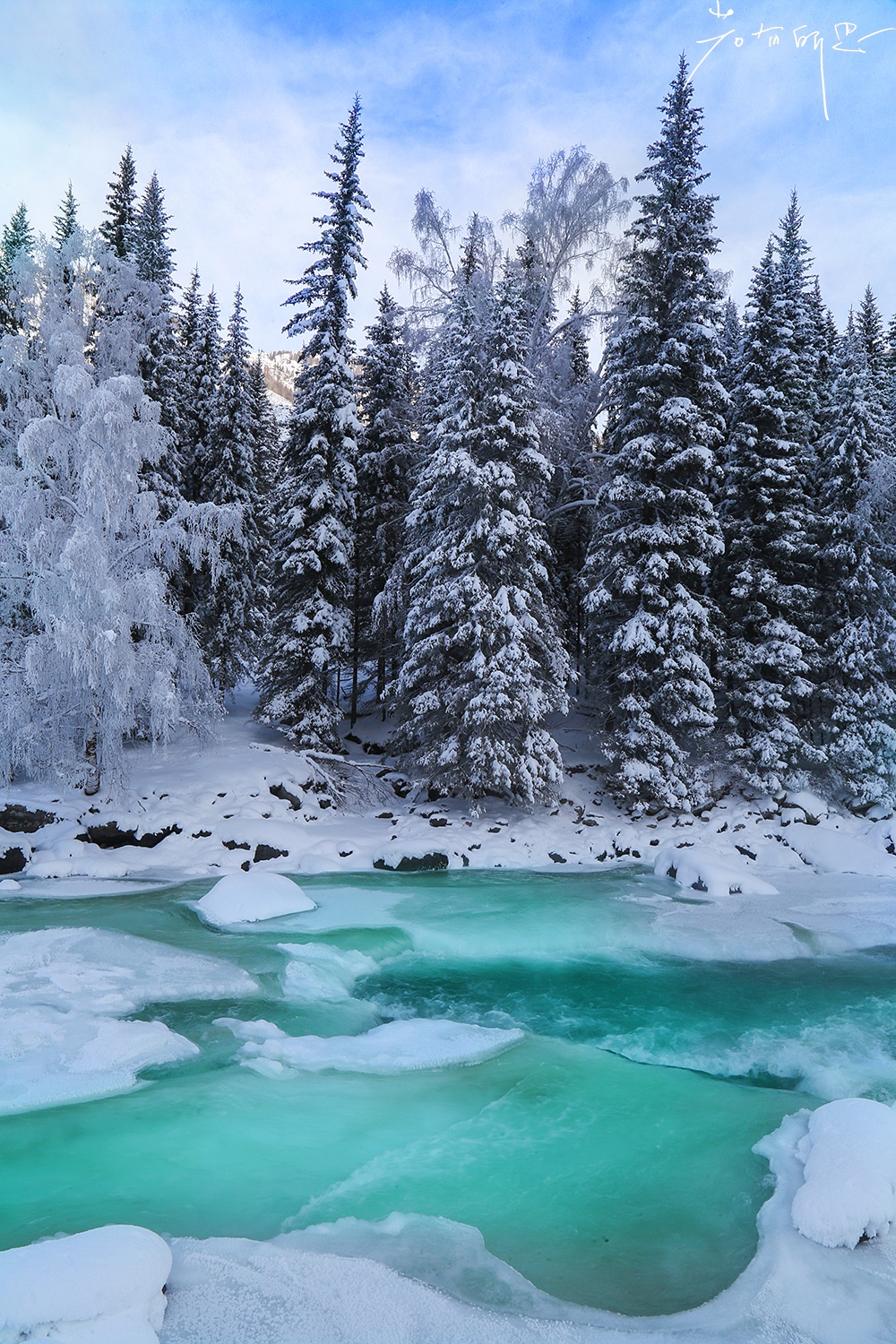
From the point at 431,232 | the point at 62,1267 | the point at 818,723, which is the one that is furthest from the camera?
the point at 431,232

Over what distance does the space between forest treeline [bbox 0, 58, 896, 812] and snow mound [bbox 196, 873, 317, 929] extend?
412 cm

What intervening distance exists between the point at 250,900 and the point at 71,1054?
5566mm

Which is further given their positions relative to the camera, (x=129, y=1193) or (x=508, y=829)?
(x=508, y=829)

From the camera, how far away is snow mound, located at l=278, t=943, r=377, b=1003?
369 inches

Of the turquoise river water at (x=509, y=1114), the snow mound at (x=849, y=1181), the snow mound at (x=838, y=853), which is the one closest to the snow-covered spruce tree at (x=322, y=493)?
the turquoise river water at (x=509, y=1114)

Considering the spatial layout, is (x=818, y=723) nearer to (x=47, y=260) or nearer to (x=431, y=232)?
(x=431, y=232)

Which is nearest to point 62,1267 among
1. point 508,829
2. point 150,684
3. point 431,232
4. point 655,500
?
point 150,684

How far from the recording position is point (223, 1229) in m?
4.97

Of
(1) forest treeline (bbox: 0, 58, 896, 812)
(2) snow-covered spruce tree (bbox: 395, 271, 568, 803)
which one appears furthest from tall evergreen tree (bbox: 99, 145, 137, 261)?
(2) snow-covered spruce tree (bbox: 395, 271, 568, 803)

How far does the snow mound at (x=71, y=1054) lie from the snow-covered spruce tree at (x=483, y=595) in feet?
36.8

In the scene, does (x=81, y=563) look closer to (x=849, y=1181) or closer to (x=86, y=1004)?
(x=86, y=1004)

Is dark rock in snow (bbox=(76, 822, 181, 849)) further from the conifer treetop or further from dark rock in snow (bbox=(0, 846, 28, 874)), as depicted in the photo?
the conifer treetop

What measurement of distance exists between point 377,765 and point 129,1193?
16.8m

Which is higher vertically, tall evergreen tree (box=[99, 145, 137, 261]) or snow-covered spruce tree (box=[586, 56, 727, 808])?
tall evergreen tree (box=[99, 145, 137, 261])
